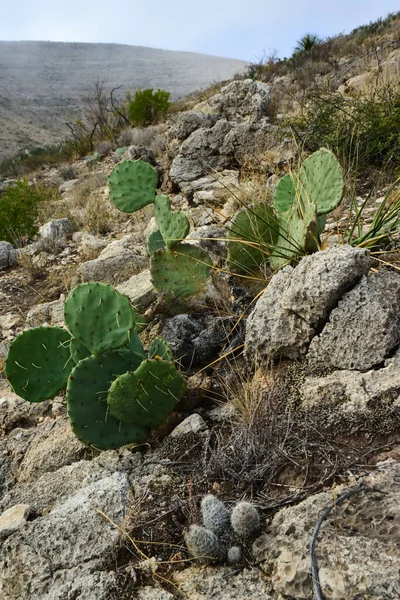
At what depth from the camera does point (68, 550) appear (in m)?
1.68

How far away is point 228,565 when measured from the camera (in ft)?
4.81

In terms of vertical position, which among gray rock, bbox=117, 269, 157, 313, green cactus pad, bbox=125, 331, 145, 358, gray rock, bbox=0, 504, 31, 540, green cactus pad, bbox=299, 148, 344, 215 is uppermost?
green cactus pad, bbox=299, 148, 344, 215

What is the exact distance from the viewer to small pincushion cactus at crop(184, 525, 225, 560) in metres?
1.46

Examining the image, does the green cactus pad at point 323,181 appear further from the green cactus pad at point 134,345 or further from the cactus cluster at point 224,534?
the cactus cluster at point 224,534

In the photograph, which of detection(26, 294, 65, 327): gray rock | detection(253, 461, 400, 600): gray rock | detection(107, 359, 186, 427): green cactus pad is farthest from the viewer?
detection(26, 294, 65, 327): gray rock

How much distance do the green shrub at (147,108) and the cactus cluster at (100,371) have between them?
38.4ft

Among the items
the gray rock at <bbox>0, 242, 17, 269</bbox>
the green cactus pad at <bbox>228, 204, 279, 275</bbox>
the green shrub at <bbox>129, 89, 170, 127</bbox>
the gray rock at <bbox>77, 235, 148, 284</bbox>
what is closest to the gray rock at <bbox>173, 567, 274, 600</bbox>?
the green cactus pad at <bbox>228, 204, 279, 275</bbox>

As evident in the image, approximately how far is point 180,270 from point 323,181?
1.07m

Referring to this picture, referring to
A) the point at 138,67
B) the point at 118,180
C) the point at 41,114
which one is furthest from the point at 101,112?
the point at 138,67

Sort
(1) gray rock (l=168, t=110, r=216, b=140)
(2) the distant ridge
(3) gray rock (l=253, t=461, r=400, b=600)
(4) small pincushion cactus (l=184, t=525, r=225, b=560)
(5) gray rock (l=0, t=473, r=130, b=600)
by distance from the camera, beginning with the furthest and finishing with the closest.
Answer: (2) the distant ridge, (1) gray rock (l=168, t=110, r=216, b=140), (5) gray rock (l=0, t=473, r=130, b=600), (4) small pincushion cactus (l=184, t=525, r=225, b=560), (3) gray rock (l=253, t=461, r=400, b=600)

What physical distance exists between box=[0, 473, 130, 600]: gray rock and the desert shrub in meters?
3.58

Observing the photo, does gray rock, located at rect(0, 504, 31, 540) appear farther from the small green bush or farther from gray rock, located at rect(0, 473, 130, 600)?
the small green bush

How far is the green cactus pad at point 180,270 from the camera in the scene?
3049 mm

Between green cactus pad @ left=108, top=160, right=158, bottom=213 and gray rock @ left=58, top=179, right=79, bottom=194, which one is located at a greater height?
green cactus pad @ left=108, top=160, right=158, bottom=213
